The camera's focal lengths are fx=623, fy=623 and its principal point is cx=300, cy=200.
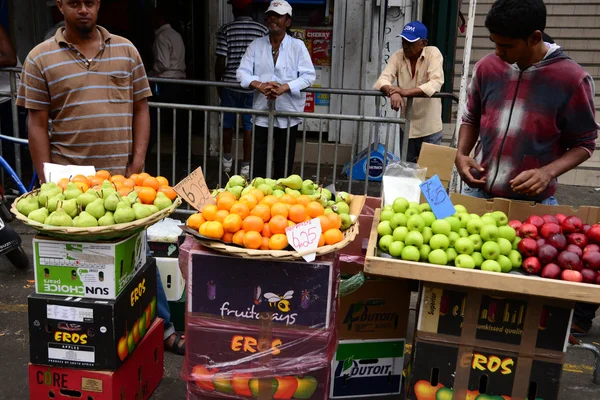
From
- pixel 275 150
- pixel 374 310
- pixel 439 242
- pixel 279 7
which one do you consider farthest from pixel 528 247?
pixel 279 7

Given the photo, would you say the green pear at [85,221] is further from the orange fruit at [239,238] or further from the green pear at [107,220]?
the orange fruit at [239,238]

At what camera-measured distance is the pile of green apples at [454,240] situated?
9.29 feet

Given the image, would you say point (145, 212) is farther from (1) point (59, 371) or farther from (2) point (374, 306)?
(2) point (374, 306)

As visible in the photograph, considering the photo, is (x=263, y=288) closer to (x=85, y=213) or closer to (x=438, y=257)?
(x=438, y=257)

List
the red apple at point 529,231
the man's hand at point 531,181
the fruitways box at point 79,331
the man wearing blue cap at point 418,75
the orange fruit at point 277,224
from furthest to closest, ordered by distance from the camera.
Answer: the man wearing blue cap at point 418,75, the man's hand at point 531,181, the fruitways box at point 79,331, the red apple at point 529,231, the orange fruit at point 277,224

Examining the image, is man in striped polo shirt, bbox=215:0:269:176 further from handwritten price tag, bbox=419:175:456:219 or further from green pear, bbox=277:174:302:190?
handwritten price tag, bbox=419:175:456:219

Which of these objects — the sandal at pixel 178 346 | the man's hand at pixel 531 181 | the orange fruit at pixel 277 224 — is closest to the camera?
the orange fruit at pixel 277 224

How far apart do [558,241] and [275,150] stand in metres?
4.18

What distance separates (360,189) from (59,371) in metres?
5.00

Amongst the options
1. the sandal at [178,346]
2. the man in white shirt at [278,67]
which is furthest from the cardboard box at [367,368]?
the man in white shirt at [278,67]

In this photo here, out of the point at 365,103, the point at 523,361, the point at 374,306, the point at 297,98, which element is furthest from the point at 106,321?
the point at 365,103

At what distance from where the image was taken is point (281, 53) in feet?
21.4

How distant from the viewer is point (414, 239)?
2879mm

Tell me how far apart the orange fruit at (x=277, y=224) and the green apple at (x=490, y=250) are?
91 centimetres
